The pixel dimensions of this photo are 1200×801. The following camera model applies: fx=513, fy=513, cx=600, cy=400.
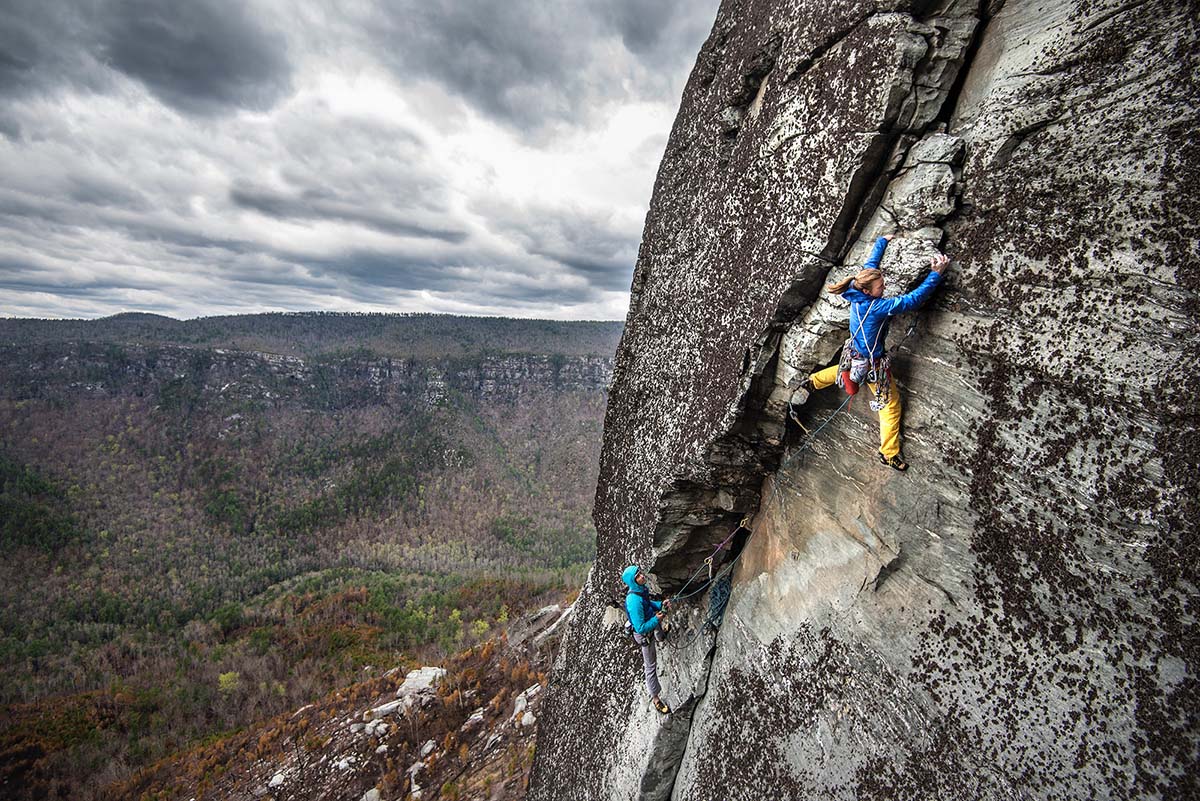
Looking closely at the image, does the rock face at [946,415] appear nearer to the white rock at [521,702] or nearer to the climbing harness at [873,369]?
the climbing harness at [873,369]

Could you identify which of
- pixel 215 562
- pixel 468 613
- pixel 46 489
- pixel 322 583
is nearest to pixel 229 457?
pixel 46 489

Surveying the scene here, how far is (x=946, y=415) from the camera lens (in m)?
4.52

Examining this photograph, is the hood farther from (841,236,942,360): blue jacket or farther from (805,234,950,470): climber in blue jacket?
(841,236,942,360): blue jacket

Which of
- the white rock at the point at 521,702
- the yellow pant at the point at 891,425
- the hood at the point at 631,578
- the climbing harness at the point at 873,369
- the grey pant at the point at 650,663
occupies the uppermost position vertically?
the climbing harness at the point at 873,369

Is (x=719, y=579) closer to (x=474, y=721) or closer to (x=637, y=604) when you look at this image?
(x=637, y=604)

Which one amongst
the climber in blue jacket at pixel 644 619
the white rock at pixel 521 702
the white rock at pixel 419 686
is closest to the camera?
the climber in blue jacket at pixel 644 619

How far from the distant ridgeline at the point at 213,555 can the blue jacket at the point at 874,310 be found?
198 feet

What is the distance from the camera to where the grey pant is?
7715mm

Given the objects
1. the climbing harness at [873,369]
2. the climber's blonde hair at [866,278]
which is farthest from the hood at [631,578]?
the climber's blonde hair at [866,278]

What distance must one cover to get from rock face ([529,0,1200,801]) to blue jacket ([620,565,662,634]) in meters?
0.69

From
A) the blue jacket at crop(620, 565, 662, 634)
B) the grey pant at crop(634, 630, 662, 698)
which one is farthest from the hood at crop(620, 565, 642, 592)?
the grey pant at crop(634, 630, 662, 698)

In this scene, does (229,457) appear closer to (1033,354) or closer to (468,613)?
(468,613)

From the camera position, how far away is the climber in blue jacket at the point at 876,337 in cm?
448

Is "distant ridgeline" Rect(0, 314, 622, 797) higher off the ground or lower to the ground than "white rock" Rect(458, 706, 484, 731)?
lower
